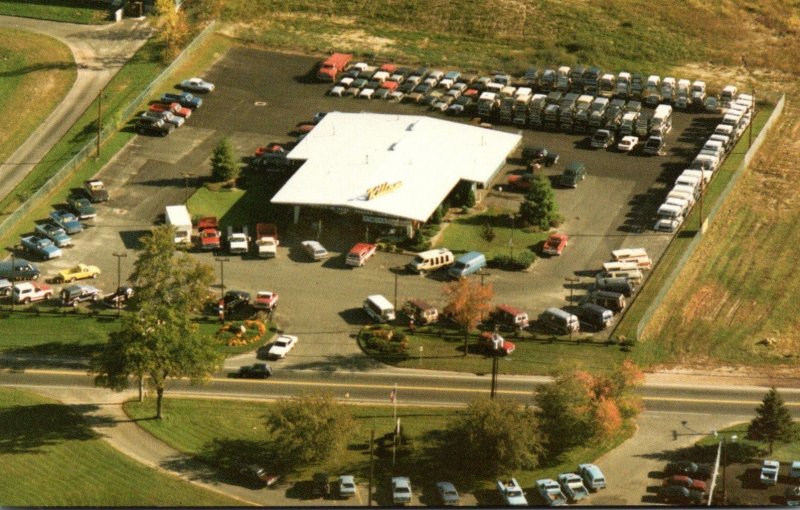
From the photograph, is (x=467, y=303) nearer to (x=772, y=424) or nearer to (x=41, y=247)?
(x=772, y=424)

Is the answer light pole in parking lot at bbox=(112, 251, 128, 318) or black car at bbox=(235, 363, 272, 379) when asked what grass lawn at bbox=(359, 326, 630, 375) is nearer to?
black car at bbox=(235, 363, 272, 379)

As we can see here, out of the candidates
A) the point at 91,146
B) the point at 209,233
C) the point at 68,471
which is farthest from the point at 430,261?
the point at 91,146

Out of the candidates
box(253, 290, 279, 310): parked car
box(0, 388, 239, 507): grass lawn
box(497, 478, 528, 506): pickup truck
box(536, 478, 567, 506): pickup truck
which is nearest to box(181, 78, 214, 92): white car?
box(253, 290, 279, 310): parked car

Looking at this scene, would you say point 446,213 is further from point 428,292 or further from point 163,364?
point 163,364

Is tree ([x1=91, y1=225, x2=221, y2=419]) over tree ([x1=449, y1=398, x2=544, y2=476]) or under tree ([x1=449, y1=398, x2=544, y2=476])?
over

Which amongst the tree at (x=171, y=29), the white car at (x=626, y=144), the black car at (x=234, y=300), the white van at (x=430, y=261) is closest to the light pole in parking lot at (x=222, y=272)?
the black car at (x=234, y=300)

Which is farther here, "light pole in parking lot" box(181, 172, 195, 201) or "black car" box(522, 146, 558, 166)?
"black car" box(522, 146, 558, 166)

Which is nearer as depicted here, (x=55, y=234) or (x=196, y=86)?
(x=55, y=234)
